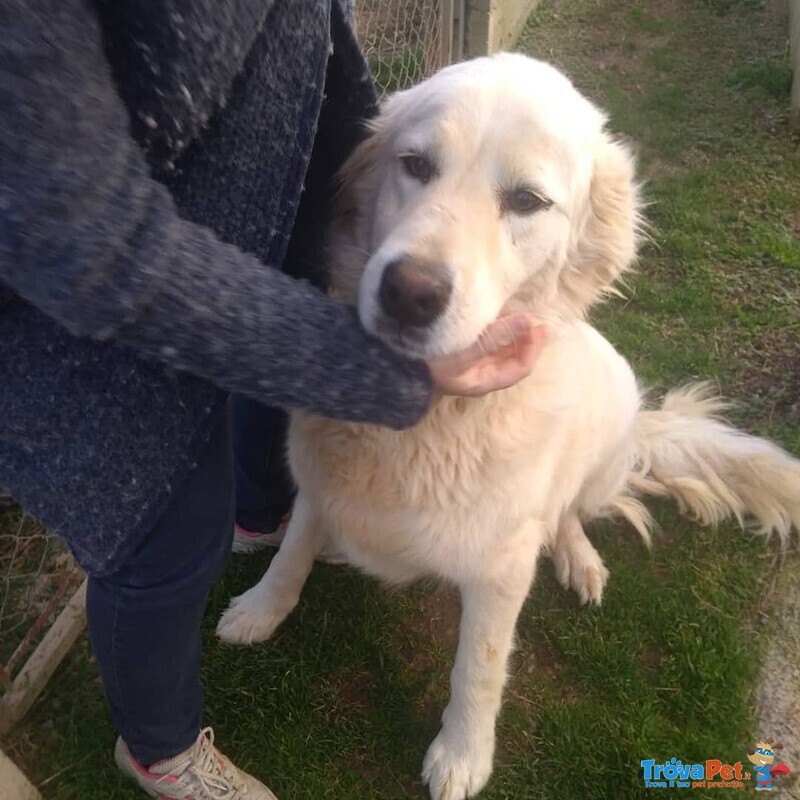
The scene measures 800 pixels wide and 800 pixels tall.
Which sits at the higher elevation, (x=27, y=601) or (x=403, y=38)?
(x=403, y=38)

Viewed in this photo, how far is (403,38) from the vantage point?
14.5 feet

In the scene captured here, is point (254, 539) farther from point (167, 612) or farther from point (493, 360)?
point (493, 360)

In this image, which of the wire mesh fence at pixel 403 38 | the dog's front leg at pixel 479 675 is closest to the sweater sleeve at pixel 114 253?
the dog's front leg at pixel 479 675

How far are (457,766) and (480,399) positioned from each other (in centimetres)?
104

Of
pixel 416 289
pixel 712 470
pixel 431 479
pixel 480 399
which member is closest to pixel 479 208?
pixel 416 289

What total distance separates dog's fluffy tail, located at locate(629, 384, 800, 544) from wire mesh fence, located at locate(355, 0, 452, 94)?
2.29m

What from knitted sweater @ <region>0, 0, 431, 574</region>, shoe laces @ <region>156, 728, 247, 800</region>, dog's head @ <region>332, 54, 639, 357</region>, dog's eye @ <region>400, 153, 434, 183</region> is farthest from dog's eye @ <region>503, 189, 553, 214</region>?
shoe laces @ <region>156, 728, 247, 800</region>

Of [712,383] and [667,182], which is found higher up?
[667,182]

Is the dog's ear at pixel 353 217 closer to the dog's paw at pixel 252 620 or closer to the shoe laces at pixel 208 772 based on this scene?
the dog's paw at pixel 252 620

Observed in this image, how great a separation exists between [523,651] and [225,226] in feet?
5.59

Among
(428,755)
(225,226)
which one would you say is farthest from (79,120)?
(428,755)

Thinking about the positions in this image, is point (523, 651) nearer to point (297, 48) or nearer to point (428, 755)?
point (428, 755)

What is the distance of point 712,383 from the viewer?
3121 mm

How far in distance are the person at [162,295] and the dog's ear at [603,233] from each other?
254mm
